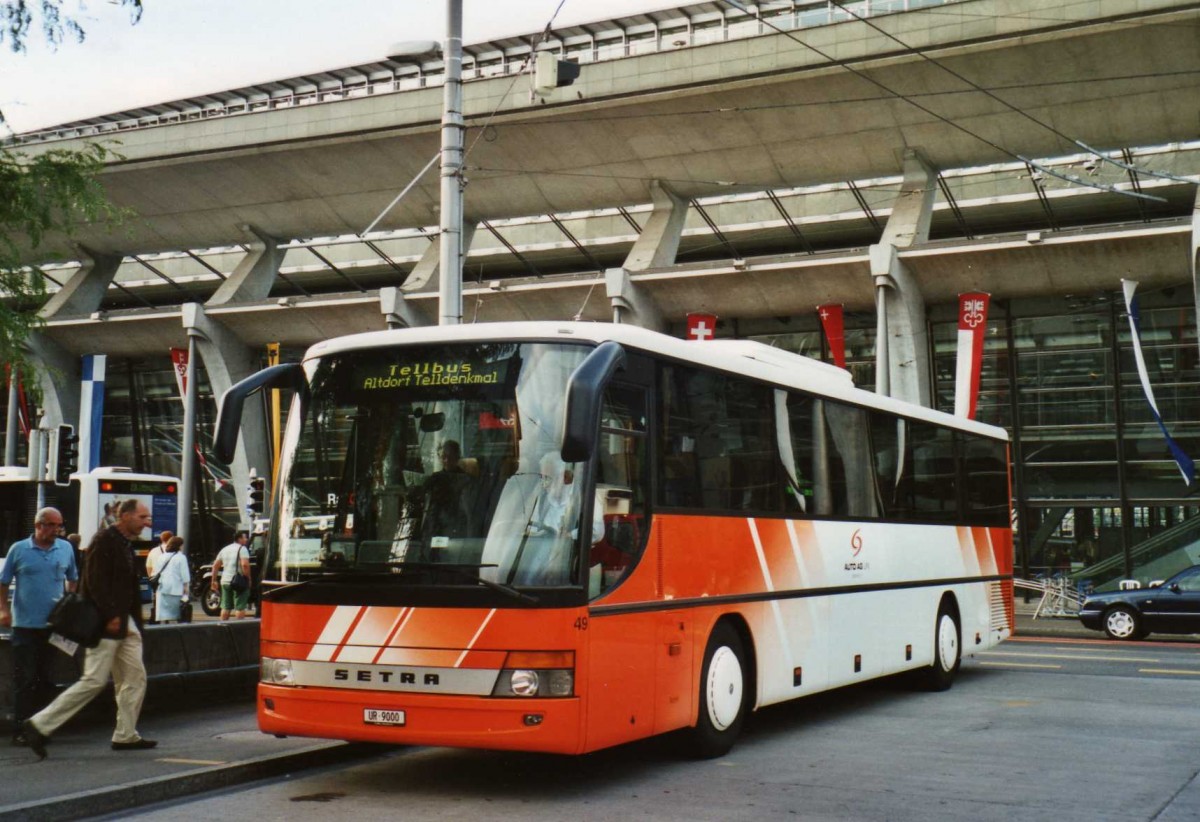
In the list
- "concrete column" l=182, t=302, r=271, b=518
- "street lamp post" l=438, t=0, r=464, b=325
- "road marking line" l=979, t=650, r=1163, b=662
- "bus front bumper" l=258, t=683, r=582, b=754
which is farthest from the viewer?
"concrete column" l=182, t=302, r=271, b=518

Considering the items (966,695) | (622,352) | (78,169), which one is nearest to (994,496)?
(966,695)

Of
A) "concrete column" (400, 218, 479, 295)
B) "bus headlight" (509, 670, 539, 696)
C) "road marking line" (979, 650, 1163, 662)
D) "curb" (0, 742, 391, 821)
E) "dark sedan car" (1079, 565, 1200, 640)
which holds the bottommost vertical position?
"road marking line" (979, 650, 1163, 662)

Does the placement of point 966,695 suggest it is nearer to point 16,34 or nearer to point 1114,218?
point 16,34

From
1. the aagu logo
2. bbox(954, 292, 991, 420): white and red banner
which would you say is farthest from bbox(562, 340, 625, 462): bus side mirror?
bbox(954, 292, 991, 420): white and red banner

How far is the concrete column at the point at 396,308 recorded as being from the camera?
116ft

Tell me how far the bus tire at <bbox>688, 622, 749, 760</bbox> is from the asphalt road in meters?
0.17

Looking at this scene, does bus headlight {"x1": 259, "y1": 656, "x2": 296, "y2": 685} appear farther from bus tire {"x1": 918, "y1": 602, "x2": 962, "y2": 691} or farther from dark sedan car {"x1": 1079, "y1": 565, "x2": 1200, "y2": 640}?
dark sedan car {"x1": 1079, "y1": 565, "x2": 1200, "y2": 640}

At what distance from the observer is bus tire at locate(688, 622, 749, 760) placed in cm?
939

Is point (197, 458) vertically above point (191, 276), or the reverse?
point (191, 276)

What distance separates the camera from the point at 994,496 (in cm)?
1666

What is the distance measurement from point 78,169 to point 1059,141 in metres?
24.5

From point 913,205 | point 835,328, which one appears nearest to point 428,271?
point 835,328

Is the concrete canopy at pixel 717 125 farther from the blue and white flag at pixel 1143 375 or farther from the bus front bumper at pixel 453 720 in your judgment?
the bus front bumper at pixel 453 720

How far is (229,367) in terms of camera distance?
1554 inches
